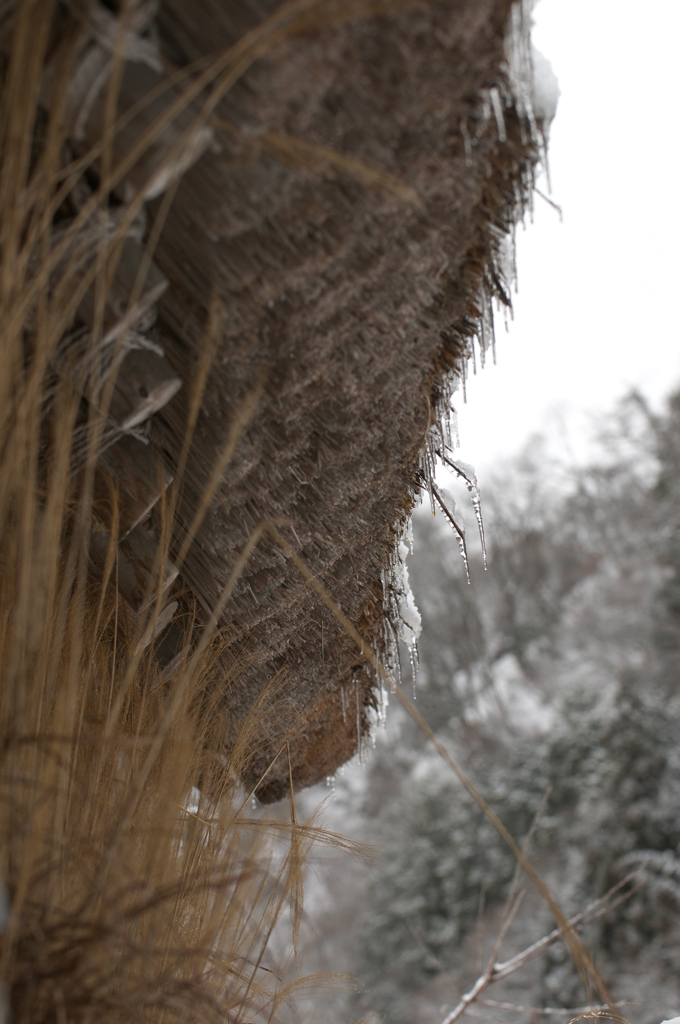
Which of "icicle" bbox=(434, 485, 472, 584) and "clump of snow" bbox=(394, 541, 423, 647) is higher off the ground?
"clump of snow" bbox=(394, 541, 423, 647)

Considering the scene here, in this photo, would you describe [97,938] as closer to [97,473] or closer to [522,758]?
[97,473]

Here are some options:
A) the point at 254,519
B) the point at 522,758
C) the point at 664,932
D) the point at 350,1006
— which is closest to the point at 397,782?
the point at 522,758

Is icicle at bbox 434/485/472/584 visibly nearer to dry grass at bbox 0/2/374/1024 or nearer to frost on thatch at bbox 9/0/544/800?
frost on thatch at bbox 9/0/544/800

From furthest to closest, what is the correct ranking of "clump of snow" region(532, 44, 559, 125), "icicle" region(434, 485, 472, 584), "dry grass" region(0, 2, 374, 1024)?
"icicle" region(434, 485, 472, 584)
"clump of snow" region(532, 44, 559, 125)
"dry grass" region(0, 2, 374, 1024)

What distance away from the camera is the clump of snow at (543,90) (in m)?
0.67

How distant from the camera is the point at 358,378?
0.73 metres

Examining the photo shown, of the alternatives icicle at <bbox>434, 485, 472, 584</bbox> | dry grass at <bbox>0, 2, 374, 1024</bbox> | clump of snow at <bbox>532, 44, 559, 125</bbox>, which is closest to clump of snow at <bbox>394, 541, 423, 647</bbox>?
icicle at <bbox>434, 485, 472, 584</bbox>

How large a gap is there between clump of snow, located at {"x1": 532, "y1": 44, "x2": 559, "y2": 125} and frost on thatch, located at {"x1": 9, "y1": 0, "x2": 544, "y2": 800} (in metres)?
0.02

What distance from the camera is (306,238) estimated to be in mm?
600

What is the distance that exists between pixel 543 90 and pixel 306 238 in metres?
0.29

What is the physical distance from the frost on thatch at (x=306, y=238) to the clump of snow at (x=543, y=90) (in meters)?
0.02

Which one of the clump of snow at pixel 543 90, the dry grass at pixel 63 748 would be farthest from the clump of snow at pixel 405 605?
the clump of snow at pixel 543 90

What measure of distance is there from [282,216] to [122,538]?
394 millimetres

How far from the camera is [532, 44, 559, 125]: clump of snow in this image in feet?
2.18
